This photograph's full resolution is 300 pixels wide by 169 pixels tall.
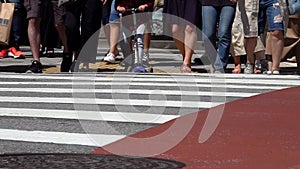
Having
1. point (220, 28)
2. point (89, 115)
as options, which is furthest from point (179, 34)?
point (89, 115)

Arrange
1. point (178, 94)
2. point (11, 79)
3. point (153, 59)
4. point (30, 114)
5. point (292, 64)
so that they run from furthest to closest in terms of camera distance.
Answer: point (153, 59) → point (292, 64) → point (11, 79) → point (178, 94) → point (30, 114)

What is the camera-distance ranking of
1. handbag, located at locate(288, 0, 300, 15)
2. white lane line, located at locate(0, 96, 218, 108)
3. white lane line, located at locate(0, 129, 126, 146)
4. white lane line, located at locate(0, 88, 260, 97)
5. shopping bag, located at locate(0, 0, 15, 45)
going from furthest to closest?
1. shopping bag, located at locate(0, 0, 15, 45)
2. handbag, located at locate(288, 0, 300, 15)
3. white lane line, located at locate(0, 88, 260, 97)
4. white lane line, located at locate(0, 96, 218, 108)
5. white lane line, located at locate(0, 129, 126, 146)

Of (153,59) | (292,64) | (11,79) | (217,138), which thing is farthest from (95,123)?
(153,59)

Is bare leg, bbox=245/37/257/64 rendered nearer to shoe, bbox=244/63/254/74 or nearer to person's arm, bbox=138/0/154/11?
shoe, bbox=244/63/254/74

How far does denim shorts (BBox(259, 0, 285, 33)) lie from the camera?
11.1 meters

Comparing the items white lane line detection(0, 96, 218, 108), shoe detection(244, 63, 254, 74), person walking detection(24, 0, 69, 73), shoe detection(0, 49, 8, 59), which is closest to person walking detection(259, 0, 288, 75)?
shoe detection(244, 63, 254, 74)

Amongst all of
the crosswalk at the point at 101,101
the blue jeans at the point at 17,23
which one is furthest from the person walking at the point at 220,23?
the blue jeans at the point at 17,23

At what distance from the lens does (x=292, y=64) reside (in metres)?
14.2

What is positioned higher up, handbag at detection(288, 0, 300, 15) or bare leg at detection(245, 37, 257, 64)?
handbag at detection(288, 0, 300, 15)

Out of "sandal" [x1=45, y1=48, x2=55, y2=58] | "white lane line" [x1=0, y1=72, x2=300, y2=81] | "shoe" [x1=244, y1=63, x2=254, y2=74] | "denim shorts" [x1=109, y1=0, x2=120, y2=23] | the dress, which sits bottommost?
"sandal" [x1=45, y1=48, x2=55, y2=58]

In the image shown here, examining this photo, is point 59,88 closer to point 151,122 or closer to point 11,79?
point 11,79

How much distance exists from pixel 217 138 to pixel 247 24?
5.98 metres

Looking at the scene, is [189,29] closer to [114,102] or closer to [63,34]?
[63,34]

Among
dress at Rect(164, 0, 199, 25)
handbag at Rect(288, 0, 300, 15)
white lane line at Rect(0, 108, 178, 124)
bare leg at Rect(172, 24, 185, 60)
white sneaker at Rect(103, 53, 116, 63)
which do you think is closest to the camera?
white lane line at Rect(0, 108, 178, 124)
